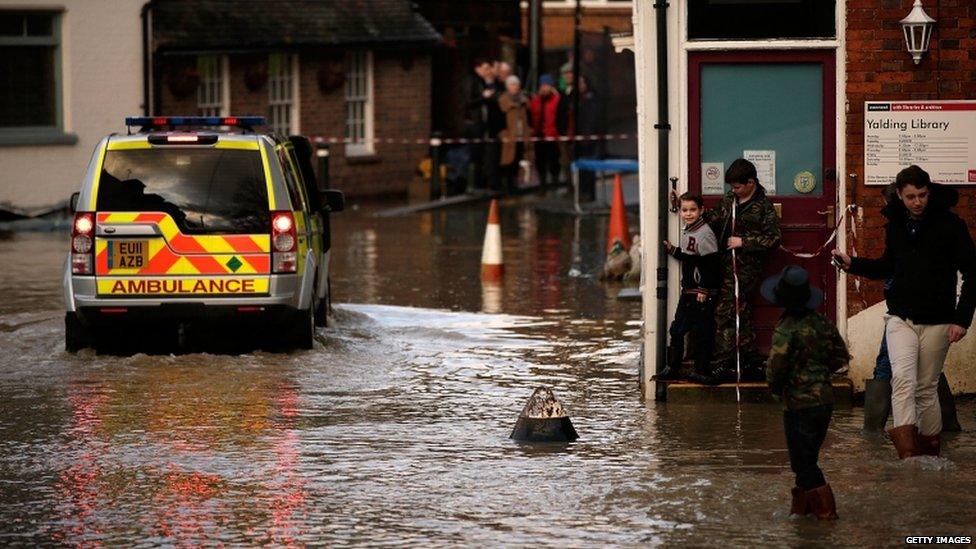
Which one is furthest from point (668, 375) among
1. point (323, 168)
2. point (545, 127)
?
point (545, 127)

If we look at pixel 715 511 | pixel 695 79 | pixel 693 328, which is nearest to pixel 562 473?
pixel 715 511

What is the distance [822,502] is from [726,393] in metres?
3.64

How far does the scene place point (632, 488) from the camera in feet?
33.3

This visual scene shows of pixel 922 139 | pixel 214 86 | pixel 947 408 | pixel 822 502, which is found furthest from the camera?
pixel 214 86

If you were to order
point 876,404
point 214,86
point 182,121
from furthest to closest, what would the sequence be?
1. point 214,86
2. point 182,121
3. point 876,404

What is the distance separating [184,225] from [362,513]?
18.6 feet

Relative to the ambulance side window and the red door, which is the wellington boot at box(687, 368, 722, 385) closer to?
the red door

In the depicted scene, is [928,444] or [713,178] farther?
[713,178]

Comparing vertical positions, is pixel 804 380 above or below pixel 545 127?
below

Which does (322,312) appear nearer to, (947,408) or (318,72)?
(947,408)

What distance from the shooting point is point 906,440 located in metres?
10.8

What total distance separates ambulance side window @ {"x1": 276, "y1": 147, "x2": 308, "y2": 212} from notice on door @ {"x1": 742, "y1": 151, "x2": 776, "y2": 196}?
12.1 feet

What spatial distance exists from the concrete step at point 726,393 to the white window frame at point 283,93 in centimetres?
2189

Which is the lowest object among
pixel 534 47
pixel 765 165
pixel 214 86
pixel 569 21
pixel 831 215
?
pixel 831 215
